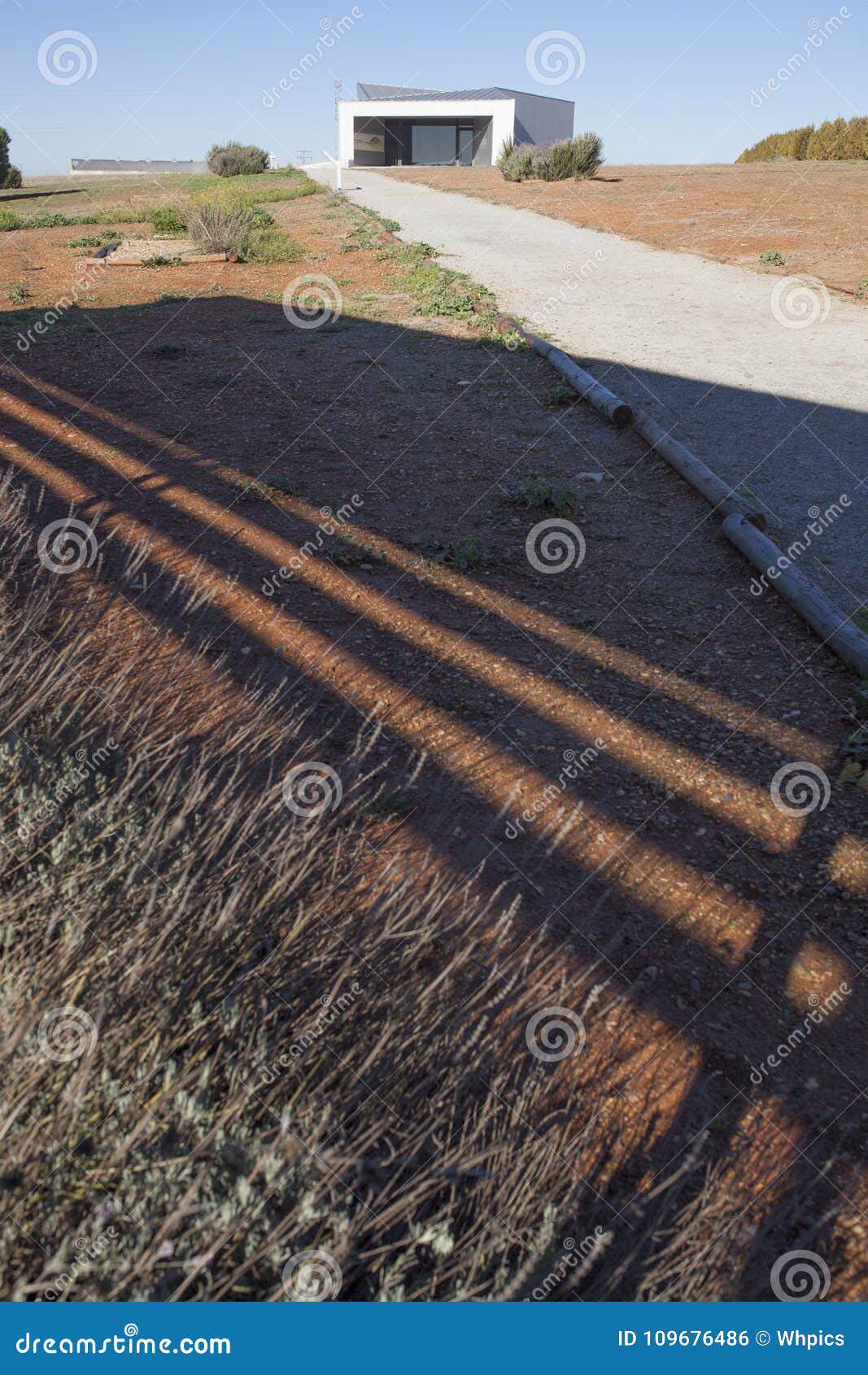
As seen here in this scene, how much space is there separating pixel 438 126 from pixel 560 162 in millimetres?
29040

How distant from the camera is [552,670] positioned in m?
4.86

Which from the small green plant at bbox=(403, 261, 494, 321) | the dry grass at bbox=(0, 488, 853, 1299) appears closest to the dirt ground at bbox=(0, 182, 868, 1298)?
the dry grass at bbox=(0, 488, 853, 1299)

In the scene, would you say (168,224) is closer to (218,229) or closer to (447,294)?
(218,229)

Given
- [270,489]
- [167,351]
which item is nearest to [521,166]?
[167,351]

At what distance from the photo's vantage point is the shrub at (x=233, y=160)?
144ft

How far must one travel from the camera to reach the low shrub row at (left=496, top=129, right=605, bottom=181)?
29.8 metres

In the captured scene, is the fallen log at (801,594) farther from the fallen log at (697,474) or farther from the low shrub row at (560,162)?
the low shrub row at (560,162)

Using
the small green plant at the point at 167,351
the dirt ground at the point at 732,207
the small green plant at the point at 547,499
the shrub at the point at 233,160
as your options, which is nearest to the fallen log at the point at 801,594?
the small green plant at the point at 547,499

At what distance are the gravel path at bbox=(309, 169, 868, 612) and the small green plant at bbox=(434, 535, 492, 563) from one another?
6.67ft

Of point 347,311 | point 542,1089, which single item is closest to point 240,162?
point 347,311

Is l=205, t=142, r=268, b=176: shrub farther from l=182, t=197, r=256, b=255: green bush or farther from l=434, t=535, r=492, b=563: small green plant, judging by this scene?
l=434, t=535, r=492, b=563: small green plant

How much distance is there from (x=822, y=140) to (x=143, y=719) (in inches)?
1677

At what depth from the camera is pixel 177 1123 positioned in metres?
2.00

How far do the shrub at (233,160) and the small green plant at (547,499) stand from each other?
1727 inches
